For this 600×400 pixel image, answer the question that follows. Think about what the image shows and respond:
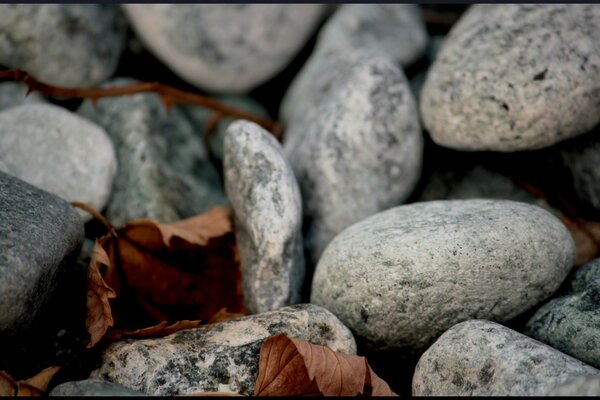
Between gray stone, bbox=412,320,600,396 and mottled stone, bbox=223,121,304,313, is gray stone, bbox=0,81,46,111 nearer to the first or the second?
mottled stone, bbox=223,121,304,313

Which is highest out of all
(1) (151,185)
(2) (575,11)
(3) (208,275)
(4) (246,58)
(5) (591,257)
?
(2) (575,11)

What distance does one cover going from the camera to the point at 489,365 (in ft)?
4.47

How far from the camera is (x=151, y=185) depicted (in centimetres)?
211

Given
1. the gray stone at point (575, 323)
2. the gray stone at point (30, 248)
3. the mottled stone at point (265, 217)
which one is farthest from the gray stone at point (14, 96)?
the gray stone at point (575, 323)

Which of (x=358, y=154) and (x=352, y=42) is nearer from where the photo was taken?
(x=358, y=154)

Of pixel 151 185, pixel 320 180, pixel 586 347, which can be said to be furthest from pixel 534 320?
pixel 151 185

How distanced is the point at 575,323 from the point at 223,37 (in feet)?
5.34

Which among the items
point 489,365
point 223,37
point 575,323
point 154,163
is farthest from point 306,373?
point 223,37

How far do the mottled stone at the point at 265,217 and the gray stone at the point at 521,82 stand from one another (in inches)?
23.1

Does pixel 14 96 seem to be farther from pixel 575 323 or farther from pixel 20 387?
pixel 575 323

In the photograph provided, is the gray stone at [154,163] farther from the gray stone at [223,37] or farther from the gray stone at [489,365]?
the gray stone at [489,365]

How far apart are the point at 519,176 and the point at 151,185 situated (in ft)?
4.28

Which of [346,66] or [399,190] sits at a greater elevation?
[346,66]

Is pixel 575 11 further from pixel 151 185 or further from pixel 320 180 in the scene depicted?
pixel 151 185
